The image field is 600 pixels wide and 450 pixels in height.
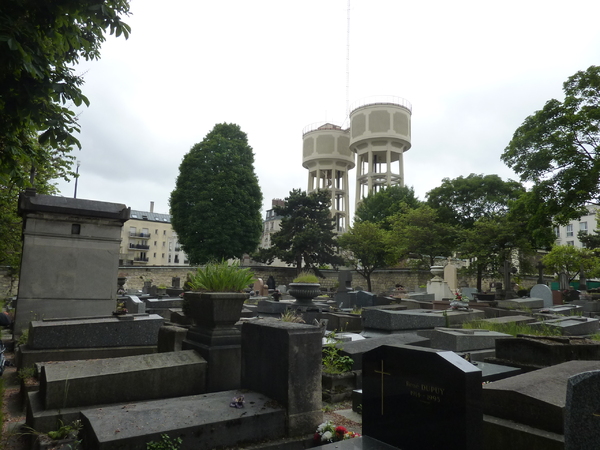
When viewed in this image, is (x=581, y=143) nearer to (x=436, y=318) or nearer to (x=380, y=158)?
(x=436, y=318)

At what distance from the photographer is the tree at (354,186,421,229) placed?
43.7m

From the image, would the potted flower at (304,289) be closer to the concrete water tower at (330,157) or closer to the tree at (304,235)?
the tree at (304,235)

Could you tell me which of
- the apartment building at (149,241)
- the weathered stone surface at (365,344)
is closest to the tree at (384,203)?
the weathered stone surface at (365,344)

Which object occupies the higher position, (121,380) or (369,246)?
(369,246)

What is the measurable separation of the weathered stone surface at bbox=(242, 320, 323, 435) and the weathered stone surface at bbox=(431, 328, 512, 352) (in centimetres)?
417

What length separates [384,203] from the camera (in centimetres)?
4475

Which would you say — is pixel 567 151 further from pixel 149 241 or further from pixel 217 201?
pixel 149 241

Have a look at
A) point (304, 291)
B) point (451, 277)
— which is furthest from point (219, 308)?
point (451, 277)

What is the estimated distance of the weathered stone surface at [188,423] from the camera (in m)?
3.25

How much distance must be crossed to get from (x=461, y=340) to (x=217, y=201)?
28.7 m

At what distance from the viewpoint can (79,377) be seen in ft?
13.6

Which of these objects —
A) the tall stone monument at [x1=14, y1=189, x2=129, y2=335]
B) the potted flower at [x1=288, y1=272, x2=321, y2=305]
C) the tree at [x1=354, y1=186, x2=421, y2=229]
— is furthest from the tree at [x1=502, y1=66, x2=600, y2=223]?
the tree at [x1=354, y1=186, x2=421, y2=229]

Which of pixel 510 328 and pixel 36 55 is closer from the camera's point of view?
pixel 36 55

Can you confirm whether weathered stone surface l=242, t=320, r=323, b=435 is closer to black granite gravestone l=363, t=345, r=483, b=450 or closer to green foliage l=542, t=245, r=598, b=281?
black granite gravestone l=363, t=345, r=483, b=450
